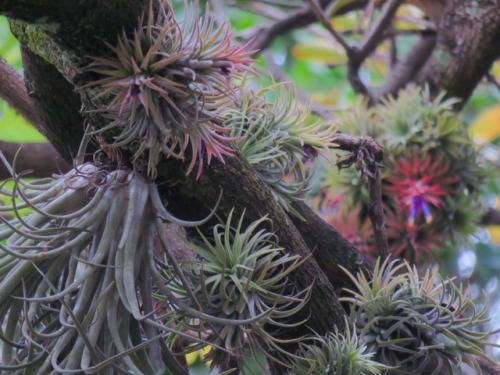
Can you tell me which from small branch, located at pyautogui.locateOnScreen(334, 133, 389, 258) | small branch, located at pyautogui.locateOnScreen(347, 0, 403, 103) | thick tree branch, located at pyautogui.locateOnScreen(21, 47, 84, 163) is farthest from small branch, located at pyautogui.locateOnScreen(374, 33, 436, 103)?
thick tree branch, located at pyautogui.locateOnScreen(21, 47, 84, 163)

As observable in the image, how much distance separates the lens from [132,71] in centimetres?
50

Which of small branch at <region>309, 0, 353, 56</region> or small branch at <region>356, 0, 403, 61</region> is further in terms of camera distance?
small branch at <region>356, 0, 403, 61</region>

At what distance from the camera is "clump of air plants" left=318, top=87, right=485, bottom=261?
50.6 inches

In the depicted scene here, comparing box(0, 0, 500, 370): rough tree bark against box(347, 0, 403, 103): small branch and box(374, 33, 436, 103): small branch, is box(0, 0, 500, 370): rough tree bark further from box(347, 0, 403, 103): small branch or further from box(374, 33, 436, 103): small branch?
box(374, 33, 436, 103): small branch

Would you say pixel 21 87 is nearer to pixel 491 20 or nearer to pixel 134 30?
pixel 134 30

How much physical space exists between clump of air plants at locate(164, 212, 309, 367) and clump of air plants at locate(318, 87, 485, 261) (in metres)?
0.68

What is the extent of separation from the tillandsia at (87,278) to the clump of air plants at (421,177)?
730 millimetres

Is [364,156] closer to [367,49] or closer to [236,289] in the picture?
[236,289]

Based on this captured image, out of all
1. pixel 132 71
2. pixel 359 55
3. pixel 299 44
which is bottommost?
pixel 299 44

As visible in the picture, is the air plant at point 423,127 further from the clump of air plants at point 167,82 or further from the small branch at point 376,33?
the clump of air plants at point 167,82

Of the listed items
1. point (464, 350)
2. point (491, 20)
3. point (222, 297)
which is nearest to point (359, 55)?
point (491, 20)

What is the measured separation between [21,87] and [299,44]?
50.0 inches

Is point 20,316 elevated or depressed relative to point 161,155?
depressed

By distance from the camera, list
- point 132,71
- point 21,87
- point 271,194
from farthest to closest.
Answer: point 21,87 < point 271,194 < point 132,71
